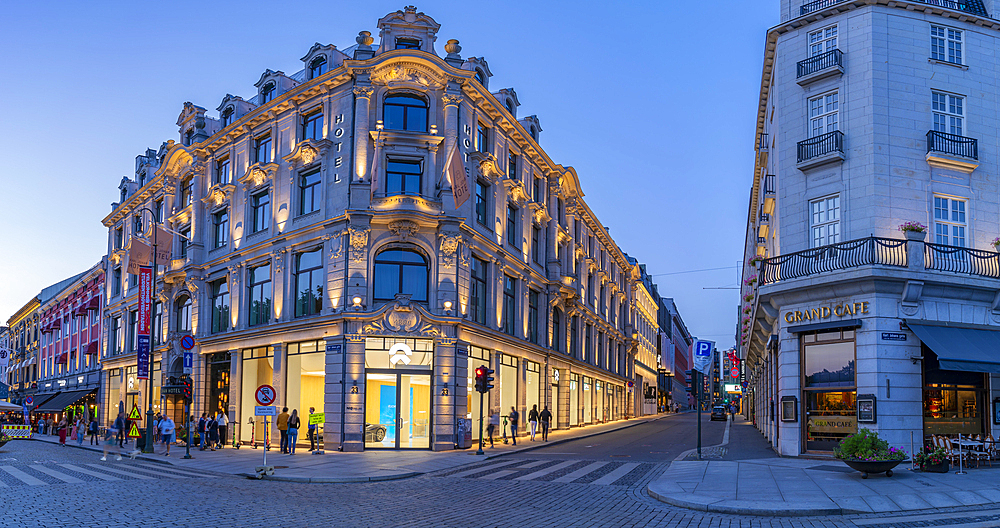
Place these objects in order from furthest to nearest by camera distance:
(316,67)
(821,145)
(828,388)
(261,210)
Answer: (261,210) → (316,67) → (821,145) → (828,388)

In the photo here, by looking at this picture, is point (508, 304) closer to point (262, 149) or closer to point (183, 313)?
point (262, 149)

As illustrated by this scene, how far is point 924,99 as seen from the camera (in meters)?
23.1

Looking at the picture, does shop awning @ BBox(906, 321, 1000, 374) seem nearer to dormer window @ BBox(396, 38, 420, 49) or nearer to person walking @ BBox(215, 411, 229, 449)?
dormer window @ BBox(396, 38, 420, 49)

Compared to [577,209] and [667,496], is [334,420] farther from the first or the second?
[577,209]

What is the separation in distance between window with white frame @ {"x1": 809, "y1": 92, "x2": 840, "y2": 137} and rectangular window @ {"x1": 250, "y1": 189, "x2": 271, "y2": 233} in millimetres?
23670

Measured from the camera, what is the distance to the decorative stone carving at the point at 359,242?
30734mm

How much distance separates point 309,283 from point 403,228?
213 inches

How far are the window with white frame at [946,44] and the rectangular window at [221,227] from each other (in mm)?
31826

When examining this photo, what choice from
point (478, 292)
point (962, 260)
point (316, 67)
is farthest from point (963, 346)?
point (316, 67)

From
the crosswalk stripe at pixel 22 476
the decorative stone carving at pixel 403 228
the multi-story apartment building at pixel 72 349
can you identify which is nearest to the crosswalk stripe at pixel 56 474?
the crosswalk stripe at pixel 22 476

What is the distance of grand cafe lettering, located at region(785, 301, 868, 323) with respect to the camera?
21703mm

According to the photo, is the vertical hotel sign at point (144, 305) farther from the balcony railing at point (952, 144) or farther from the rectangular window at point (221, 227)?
the balcony railing at point (952, 144)

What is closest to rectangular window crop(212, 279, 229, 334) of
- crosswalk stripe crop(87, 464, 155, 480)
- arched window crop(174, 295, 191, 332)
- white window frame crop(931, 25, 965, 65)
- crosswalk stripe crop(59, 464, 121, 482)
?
arched window crop(174, 295, 191, 332)

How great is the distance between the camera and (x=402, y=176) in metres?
32.0
